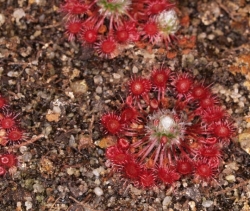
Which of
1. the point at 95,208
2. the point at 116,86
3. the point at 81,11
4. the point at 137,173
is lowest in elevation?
the point at 95,208

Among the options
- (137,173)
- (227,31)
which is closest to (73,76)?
(137,173)

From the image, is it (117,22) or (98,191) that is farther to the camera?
(117,22)

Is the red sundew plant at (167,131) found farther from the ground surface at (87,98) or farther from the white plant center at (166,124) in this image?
the ground surface at (87,98)

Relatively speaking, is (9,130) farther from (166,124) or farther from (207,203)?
(207,203)

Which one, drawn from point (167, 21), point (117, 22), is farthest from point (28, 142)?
point (167, 21)

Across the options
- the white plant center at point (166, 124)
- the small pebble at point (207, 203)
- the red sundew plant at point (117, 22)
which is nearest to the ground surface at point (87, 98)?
the small pebble at point (207, 203)

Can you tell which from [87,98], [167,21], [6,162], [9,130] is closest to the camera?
[6,162]

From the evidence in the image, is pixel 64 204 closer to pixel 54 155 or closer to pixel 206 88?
pixel 54 155
